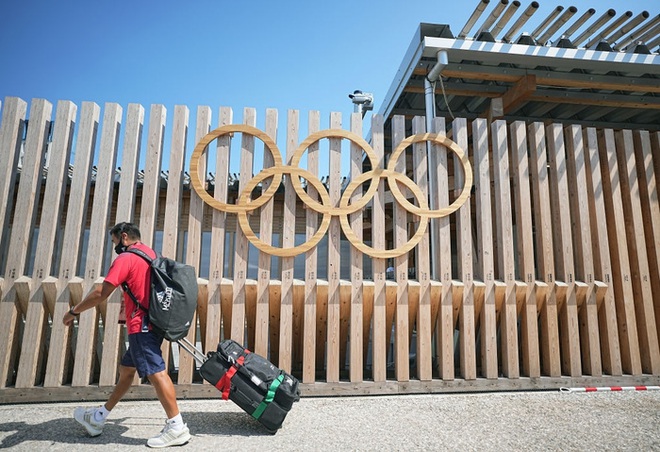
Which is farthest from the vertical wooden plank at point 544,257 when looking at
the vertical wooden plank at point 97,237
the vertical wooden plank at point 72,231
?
the vertical wooden plank at point 72,231

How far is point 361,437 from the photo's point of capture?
12.5ft

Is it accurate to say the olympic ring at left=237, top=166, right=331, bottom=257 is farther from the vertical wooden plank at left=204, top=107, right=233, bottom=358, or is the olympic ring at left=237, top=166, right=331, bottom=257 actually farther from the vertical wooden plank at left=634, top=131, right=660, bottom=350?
the vertical wooden plank at left=634, top=131, right=660, bottom=350

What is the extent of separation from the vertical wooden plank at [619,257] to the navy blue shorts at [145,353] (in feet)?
19.9

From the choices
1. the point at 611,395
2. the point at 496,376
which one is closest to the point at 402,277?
the point at 496,376

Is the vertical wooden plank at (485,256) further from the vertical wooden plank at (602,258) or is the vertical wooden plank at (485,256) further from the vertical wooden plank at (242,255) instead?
the vertical wooden plank at (242,255)

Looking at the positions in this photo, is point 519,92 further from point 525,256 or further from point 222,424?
point 222,424

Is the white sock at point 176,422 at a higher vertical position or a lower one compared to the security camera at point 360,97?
lower

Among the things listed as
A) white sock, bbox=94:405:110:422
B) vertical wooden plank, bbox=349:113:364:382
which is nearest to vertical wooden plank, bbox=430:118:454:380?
vertical wooden plank, bbox=349:113:364:382

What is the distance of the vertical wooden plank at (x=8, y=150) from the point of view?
499 cm

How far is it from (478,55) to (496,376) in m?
4.57

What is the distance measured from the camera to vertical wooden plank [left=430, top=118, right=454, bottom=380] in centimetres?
534

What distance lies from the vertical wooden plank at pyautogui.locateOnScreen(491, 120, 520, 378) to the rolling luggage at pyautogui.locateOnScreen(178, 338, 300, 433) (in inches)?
123

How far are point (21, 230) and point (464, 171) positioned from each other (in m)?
5.66

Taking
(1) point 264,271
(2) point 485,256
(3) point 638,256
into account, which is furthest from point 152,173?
(3) point 638,256
